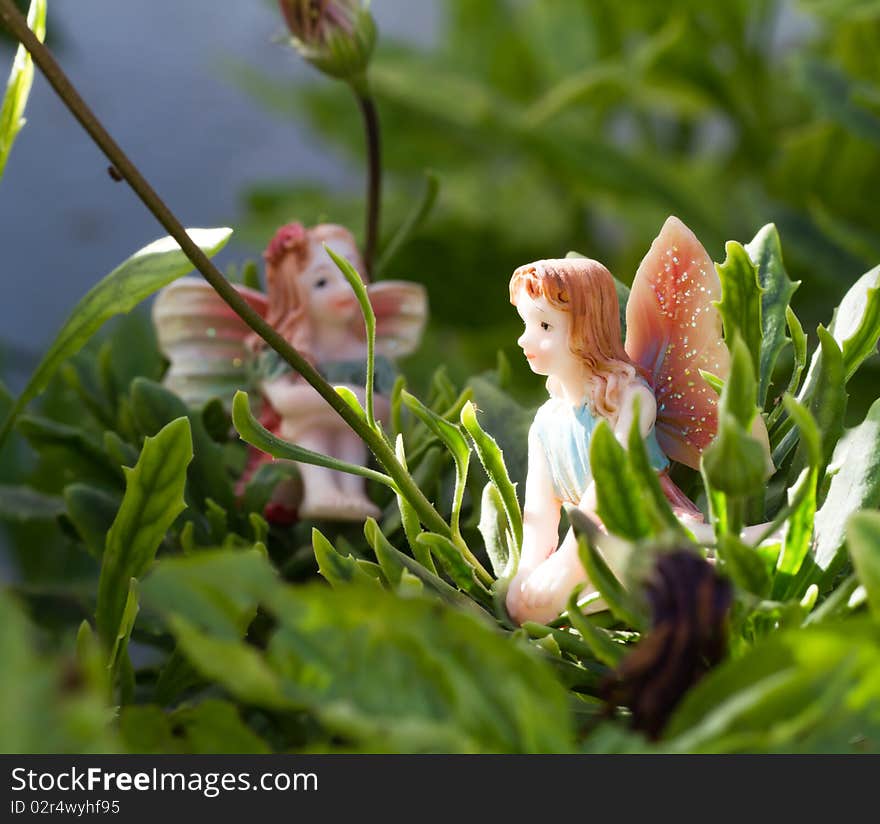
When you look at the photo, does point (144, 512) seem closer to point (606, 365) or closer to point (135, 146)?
point (606, 365)

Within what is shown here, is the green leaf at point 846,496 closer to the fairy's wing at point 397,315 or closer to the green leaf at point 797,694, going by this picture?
the green leaf at point 797,694

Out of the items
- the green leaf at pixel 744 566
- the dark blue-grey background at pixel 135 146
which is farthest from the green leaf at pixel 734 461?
the dark blue-grey background at pixel 135 146

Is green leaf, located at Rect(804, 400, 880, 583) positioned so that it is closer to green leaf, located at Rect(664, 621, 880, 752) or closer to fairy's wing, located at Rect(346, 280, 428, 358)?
green leaf, located at Rect(664, 621, 880, 752)

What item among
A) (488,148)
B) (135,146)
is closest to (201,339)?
(488,148)

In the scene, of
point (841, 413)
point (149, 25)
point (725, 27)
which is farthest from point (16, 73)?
point (149, 25)

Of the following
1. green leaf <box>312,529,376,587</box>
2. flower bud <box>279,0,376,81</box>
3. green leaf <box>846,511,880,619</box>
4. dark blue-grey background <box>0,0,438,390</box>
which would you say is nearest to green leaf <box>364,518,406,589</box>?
green leaf <box>312,529,376,587</box>
